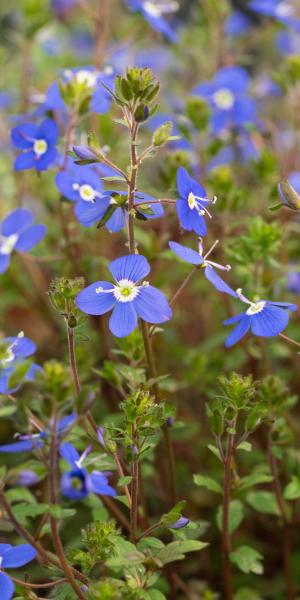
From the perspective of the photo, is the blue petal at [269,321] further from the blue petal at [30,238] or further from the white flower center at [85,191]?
the blue petal at [30,238]

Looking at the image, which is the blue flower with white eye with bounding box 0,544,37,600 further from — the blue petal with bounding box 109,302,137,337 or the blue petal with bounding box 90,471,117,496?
the blue petal with bounding box 109,302,137,337

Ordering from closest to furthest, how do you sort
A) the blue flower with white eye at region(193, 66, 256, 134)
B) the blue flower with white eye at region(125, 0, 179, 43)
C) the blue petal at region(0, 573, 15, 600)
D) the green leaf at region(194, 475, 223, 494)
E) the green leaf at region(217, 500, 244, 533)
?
the blue petal at region(0, 573, 15, 600), the green leaf at region(194, 475, 223, 494), the green leaf at region(217, 500, 244, 533), the blue flower with white eye at region(125, 0, 179, 43), the blue flower with white eye at region(193, 66, 256, 134)

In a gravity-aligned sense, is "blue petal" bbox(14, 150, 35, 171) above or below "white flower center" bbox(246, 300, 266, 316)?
above

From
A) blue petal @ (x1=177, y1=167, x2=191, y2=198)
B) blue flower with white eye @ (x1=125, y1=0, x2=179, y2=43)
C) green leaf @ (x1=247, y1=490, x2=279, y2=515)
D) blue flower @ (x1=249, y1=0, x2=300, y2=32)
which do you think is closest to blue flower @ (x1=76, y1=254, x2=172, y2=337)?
blue petal @ (x1=177, y1=167, x2=191, y2=198)

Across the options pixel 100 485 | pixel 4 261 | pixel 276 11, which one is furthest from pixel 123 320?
pixel 276 11

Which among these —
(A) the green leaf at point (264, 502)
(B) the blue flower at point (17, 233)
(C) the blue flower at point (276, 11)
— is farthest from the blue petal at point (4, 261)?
(C) the blue flower at point (276, 11)

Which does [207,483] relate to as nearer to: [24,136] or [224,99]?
[24,136]

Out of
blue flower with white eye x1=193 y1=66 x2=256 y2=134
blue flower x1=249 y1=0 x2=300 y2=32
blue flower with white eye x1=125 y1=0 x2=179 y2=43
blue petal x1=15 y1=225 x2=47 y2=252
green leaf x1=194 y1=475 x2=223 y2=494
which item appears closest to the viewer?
green leaf x1=194 y1=475 x2=223 y2=494
